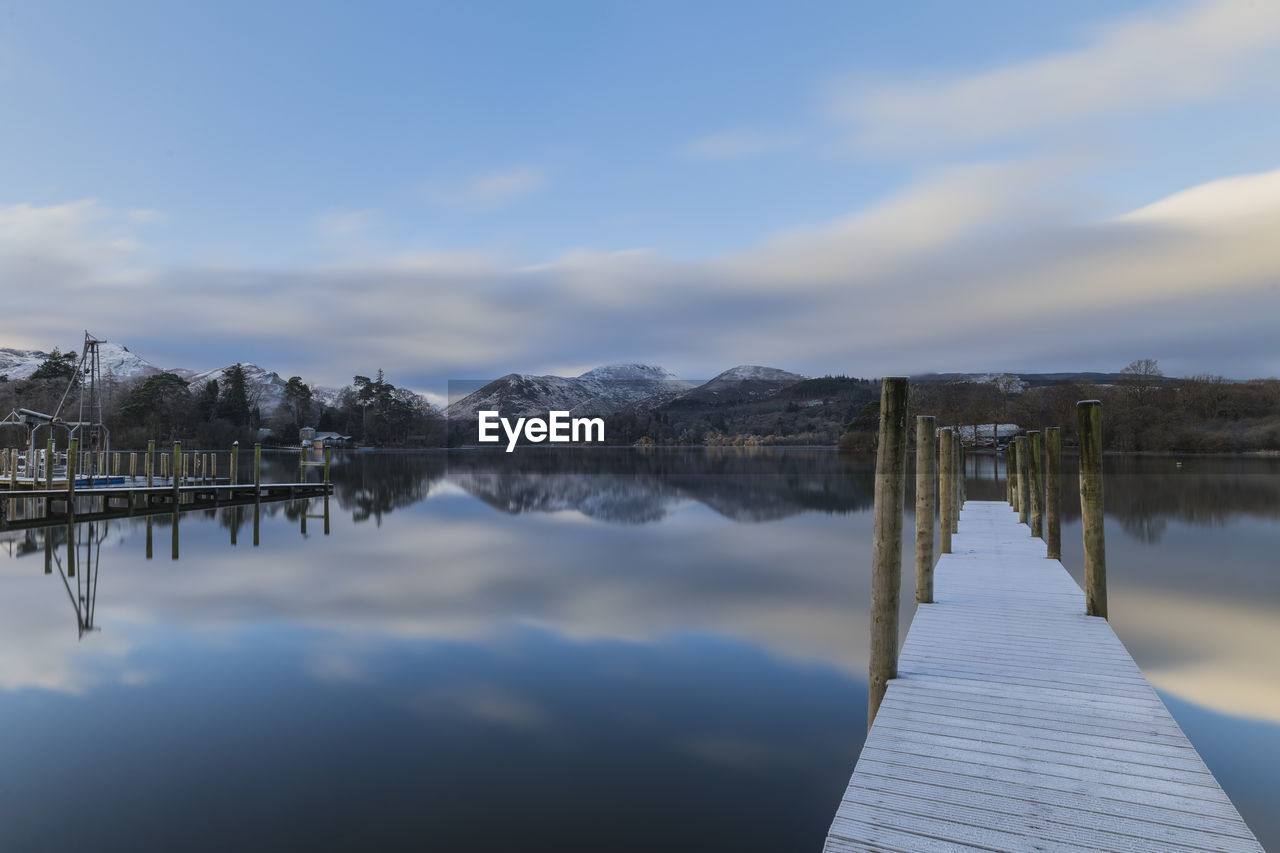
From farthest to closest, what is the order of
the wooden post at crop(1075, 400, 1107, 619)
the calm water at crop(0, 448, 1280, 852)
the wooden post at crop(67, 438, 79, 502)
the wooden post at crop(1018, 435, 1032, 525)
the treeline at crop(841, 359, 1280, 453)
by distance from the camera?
the treeline at crop(841, 359, 1280, 453)
the wooden post at crop(67, 438, 79, 502)
the wooden post at crop(1018, 435, 1032, 525)
the wooden post at crop(1075, 400, 1107, 619)
the calm water at crop(0, 448, 1280, 852)

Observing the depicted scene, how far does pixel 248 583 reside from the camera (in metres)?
14.6

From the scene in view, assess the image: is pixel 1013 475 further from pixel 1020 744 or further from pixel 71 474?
pixel 71 474

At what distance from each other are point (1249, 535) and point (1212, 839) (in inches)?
886

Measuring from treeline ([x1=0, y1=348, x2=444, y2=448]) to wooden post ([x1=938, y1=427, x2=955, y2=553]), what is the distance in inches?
2238

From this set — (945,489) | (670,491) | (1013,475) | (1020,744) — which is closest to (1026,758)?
(1020,744)

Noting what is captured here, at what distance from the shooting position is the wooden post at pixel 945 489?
43.1 ft

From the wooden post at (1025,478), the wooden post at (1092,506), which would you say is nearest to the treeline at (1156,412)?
the wooden post at (1025,478)

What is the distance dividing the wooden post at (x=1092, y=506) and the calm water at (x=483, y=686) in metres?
1.41

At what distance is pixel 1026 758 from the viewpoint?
4.29 m

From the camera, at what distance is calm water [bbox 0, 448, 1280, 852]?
545 centimetres

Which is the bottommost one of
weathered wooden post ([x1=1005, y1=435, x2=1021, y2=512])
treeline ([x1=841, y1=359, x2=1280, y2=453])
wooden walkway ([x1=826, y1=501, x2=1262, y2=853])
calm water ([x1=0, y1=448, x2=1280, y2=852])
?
calm water ([x1=0, y1=448, x2=1280, y2=852])

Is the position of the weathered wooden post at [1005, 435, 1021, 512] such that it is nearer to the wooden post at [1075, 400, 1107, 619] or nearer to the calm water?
the calm water

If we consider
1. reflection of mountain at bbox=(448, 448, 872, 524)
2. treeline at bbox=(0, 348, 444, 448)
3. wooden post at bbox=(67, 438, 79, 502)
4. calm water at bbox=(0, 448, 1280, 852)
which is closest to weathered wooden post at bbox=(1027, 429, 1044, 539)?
calm water at bbox=(0, 448, 1280, 852)

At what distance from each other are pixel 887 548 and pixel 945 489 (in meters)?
10.2
